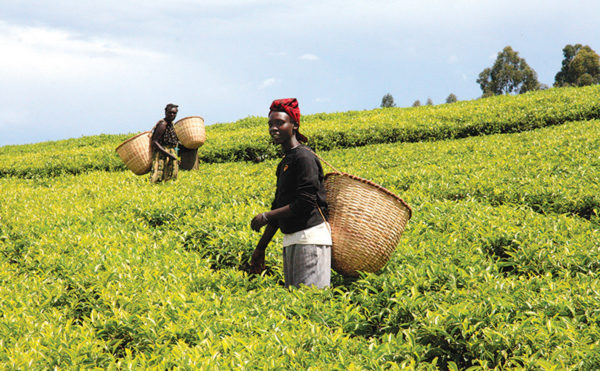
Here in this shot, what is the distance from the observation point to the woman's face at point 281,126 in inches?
150

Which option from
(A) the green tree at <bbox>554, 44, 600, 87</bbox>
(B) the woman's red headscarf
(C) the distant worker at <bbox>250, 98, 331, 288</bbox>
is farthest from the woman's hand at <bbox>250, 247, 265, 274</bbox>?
(A) the green tree at <bbox>554, 44, 600, 87</bbox>

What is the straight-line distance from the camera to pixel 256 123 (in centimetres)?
2105

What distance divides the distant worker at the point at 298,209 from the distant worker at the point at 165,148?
601 cm

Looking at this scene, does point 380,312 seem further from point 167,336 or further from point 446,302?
point 167,336


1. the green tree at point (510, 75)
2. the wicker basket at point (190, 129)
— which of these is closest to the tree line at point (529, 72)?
the green tree at point (510, 75)

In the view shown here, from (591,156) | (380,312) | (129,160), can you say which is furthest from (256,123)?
(380,312)

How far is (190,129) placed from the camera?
1146 cm

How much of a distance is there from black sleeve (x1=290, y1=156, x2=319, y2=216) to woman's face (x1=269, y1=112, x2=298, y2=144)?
285mm

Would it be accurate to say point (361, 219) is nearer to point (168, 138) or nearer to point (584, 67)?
point (168, 138)

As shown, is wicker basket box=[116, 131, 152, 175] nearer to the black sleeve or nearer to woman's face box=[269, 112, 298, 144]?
woman's face box=[269, 112, 298, 144]

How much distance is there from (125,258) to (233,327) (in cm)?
213

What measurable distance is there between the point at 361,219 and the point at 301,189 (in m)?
0.67

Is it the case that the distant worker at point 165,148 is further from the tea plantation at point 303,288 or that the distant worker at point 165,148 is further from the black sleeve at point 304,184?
the black sleeve at point 304,184

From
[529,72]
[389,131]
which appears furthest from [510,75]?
[389,131]
